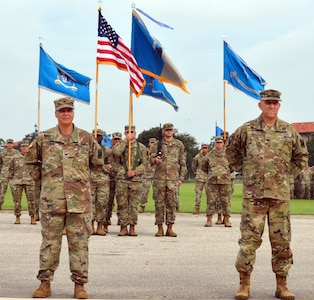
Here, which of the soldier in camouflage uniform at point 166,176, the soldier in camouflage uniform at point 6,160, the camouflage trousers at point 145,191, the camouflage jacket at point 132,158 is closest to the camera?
the camouflage jacket at point 132,158

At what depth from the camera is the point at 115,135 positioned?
46.1 feet

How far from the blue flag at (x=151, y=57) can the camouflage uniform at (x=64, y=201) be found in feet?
17.6

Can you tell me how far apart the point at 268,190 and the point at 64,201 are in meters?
2.09

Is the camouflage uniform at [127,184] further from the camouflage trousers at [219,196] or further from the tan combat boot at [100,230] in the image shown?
the camouflage trousers at [219,196]

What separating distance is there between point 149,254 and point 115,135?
449cm

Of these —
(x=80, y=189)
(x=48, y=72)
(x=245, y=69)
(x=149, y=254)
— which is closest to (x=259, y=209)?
(x=80, y=189)

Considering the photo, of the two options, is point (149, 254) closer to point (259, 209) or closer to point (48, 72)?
point (259, 209)

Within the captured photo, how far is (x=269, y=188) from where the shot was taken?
680cm

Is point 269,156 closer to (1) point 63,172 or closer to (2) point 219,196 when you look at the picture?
(1) point 63,172

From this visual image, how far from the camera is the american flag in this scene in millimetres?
12125

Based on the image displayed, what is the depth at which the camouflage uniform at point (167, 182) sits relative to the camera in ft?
42.9

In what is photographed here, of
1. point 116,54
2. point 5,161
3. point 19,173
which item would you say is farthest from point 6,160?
point 116,54

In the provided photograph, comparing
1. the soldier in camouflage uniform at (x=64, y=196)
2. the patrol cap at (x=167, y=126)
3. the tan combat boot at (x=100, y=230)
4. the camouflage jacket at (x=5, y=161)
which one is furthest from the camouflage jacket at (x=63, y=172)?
the camouflage jacket at (x=5, y=161)

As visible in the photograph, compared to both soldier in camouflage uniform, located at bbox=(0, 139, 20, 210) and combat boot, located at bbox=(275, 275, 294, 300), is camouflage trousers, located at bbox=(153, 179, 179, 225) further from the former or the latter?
combat boot, located at bbox=(275, 275, 294, 300)
